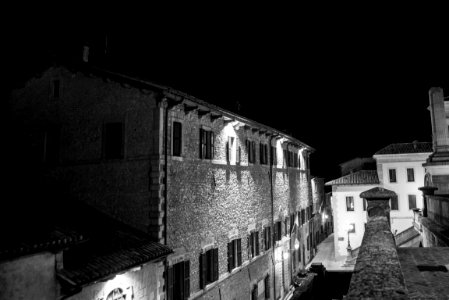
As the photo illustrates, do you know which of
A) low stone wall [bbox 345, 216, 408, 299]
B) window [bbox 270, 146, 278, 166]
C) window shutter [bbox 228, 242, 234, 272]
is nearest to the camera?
low stone wall [bbox 345, 216, 408, 299]

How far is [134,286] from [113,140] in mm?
5238

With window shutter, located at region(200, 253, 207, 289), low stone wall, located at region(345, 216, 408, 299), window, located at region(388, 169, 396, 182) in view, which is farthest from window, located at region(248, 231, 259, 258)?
window, located at region(388, 169, 396, 182)

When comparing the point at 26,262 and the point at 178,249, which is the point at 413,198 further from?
the point at 26,262

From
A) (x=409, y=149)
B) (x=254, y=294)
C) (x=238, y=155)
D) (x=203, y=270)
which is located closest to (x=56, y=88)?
(x=238, y=155)

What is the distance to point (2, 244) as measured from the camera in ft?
22.1

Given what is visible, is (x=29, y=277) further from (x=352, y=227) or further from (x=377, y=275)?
(x=352, y=227)

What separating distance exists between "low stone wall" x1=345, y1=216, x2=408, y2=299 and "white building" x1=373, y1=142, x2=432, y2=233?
30540 millimetres

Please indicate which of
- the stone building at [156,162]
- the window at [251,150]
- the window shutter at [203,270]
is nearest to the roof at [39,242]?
the stone building at [156,162]

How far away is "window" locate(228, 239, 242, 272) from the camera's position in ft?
51.6

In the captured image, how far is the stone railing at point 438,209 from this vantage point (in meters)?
12.1

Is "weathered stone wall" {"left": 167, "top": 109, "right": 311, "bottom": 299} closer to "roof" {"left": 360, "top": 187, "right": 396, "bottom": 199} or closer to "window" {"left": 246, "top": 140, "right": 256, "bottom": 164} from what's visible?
"window" {"left": 246, "top": 140, "right": 256, "bottom": 164}

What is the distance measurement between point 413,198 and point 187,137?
1113 inches

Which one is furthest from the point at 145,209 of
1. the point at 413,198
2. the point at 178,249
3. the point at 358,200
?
the point at 413,198

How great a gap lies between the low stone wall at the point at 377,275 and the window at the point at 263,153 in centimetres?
1433
